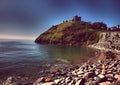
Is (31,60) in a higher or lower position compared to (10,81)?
higher

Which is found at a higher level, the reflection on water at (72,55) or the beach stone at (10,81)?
the reflection on water at (72,55)

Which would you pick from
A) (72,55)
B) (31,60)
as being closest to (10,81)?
(31,60)

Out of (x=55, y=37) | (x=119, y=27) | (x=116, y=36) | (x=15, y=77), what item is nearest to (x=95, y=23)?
(x=119, y=27)

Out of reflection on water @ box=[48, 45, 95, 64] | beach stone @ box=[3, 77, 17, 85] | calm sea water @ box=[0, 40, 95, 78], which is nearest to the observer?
beach stone @ box=[3, 77, 17, 85]

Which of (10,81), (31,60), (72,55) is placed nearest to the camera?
(10,81)

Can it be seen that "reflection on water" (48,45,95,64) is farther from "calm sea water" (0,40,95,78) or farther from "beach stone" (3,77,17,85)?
"beach stone" (3,77,17,85)

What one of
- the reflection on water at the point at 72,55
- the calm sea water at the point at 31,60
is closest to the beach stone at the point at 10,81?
the calm sea water at the point at 31,60

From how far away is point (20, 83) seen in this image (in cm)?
1934

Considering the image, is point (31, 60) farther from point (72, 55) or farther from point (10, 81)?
point (10, 81)

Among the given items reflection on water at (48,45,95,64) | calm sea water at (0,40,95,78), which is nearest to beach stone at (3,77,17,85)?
calm sea water at (0,40,95,78)

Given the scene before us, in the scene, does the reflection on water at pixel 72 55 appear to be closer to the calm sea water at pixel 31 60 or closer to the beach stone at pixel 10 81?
the calm sea water at pixel 31 60

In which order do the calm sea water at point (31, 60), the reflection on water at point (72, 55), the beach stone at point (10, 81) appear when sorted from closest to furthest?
the beach stone at point (10, 81)
the calm sea water at point (31, 60)
the reflection on water at point (72, 55)

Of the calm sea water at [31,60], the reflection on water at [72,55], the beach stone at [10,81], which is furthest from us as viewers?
the reflection on water at [72,55]

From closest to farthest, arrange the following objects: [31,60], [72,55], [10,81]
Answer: [10,81]
[31,60]
[72,55]
